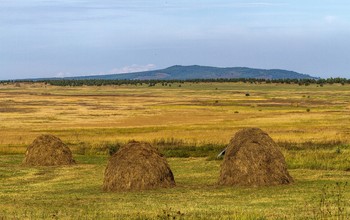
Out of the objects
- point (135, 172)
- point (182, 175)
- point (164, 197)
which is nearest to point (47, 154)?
point (182, 175)

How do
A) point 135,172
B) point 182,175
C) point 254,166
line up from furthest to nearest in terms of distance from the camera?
point 182,175 < point 254,166 < point 135,172

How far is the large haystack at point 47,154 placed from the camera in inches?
1531

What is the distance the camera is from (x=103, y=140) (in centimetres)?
5444

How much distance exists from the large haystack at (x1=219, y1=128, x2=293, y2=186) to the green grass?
63cm

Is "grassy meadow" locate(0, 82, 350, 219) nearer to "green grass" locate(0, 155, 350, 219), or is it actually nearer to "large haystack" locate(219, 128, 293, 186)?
"green grass" locate(0, 155, 350, 219)

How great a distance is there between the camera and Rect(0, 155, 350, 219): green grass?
64.2 feet

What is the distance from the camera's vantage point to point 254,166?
27500 millimetres

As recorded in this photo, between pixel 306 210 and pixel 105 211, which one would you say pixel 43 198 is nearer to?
pixel 105 211

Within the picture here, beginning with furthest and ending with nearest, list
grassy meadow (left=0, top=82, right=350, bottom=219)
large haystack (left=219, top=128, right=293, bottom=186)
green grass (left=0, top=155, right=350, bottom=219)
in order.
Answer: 1. large haystack (left=219, top=128, right=293, bottom=186)
2. grassy meadow (left=0, top=82, right=350, bottom=219)
3. green grass (left=0, top=155, right=350, bottom=219)

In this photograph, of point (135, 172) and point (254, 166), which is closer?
point (135, 172)

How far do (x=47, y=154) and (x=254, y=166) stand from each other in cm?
1589

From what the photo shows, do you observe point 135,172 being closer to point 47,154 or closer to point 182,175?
point 182,175

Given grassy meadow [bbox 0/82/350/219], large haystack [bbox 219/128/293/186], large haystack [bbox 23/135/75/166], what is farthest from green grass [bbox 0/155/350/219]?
large haystack [bbox 23/135/75/166]

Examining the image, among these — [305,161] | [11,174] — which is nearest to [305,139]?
[305,161]
